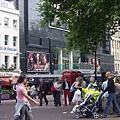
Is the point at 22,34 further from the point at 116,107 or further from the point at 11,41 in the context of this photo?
the point at 116,107

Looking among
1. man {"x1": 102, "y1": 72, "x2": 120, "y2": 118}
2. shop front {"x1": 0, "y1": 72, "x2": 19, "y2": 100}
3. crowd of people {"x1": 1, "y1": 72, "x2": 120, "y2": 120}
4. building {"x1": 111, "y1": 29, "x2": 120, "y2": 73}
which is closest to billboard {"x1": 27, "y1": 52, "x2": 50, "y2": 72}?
shop front {"x1": 0, "y1": 72, "x2": 19, "y2": 100}

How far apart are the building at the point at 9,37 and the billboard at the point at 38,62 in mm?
2956

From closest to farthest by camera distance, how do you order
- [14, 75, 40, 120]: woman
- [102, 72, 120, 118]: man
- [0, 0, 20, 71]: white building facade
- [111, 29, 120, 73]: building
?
[14, 75, 40, 120]: woman → [102, 72, 120, 118]: man → [0, 0, 20, 71]: white building facade → [111, 29, 120, 73]: building

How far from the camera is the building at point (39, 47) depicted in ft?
197

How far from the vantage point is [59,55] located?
238 feet

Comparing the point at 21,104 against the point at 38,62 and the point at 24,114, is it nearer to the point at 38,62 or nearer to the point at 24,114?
the point at 24,114

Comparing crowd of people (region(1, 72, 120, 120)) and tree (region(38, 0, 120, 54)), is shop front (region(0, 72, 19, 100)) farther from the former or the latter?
tree (region(38, 0, 120, 54))

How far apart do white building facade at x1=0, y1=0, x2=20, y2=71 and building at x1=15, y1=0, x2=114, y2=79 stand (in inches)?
53.8

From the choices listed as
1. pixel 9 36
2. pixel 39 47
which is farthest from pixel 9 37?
pixel 39 47

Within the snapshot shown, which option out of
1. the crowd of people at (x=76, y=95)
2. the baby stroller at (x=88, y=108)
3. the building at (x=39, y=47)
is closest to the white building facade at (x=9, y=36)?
the building at (x=39, y=47)

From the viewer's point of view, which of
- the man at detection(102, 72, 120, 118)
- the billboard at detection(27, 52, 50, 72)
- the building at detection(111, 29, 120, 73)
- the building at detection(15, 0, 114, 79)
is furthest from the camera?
the building at detection(111, 29, 120, 73)

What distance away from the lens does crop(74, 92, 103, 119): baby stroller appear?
1602 cm

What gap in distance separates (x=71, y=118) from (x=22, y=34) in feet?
146

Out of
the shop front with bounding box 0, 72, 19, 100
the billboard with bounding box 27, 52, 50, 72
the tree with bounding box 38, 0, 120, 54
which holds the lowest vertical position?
the shop front with bounding box 0, 72, 19, 100
